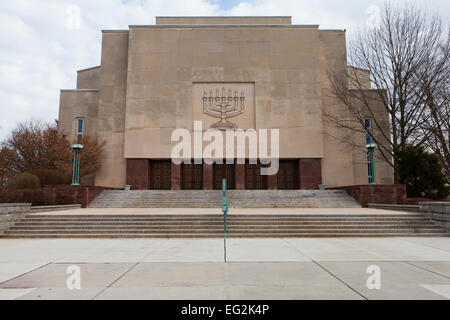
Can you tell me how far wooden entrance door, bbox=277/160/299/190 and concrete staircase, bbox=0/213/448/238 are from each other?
46.4 ft

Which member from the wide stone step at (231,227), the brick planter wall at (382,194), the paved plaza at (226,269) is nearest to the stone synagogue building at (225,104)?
the brick planter wall at (382,194)

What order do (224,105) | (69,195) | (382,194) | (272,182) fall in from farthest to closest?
(224,105)
(272,182)
(69,195)
(382,194)

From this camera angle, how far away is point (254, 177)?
25609 mm

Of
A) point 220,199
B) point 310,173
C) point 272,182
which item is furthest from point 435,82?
point 220,199

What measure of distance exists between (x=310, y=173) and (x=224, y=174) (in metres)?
7.17

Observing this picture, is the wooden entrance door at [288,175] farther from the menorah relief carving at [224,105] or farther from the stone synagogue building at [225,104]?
the menorah relief carving at [224,105]

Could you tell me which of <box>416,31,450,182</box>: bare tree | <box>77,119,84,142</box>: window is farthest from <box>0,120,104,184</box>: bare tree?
<box>416,31,450,182</box>: bare tree

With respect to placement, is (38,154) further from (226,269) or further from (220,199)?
(226,269)

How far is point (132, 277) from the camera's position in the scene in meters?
5.09

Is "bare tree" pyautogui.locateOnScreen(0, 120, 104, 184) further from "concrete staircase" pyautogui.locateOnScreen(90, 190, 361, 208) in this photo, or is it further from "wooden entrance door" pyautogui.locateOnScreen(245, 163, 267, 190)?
"wooden entrance door" pyautogui.locateOnScreen(245, 163, 267, 190)
